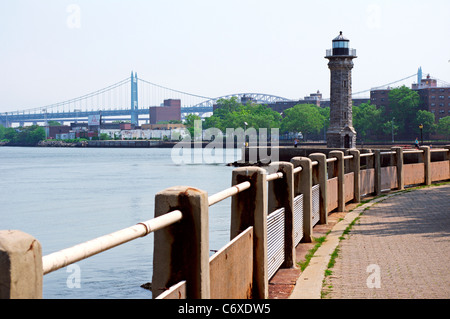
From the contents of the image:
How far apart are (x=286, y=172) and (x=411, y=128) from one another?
430 feet

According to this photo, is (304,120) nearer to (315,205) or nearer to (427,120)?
(427,120)

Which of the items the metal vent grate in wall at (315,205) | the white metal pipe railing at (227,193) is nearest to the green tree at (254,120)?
the metal vent grate in wall at (315,205)

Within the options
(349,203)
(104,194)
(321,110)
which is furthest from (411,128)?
(349,203)

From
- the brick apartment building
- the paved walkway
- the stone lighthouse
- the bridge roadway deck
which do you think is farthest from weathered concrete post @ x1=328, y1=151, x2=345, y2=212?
the brick apartment building

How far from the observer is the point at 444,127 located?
126250 millimetres

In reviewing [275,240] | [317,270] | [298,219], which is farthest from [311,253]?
[275,240]

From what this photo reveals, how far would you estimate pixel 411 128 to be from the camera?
13300cm

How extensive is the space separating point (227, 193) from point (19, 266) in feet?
9.38

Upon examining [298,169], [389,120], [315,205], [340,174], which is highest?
[389,120]

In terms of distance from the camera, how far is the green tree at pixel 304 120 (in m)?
160

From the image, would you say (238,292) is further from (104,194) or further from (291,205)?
(104,194)

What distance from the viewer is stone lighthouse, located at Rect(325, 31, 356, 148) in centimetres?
7550

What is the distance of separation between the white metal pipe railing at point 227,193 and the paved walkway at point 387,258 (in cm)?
164

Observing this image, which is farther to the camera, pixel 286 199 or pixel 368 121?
pixel 368 121
